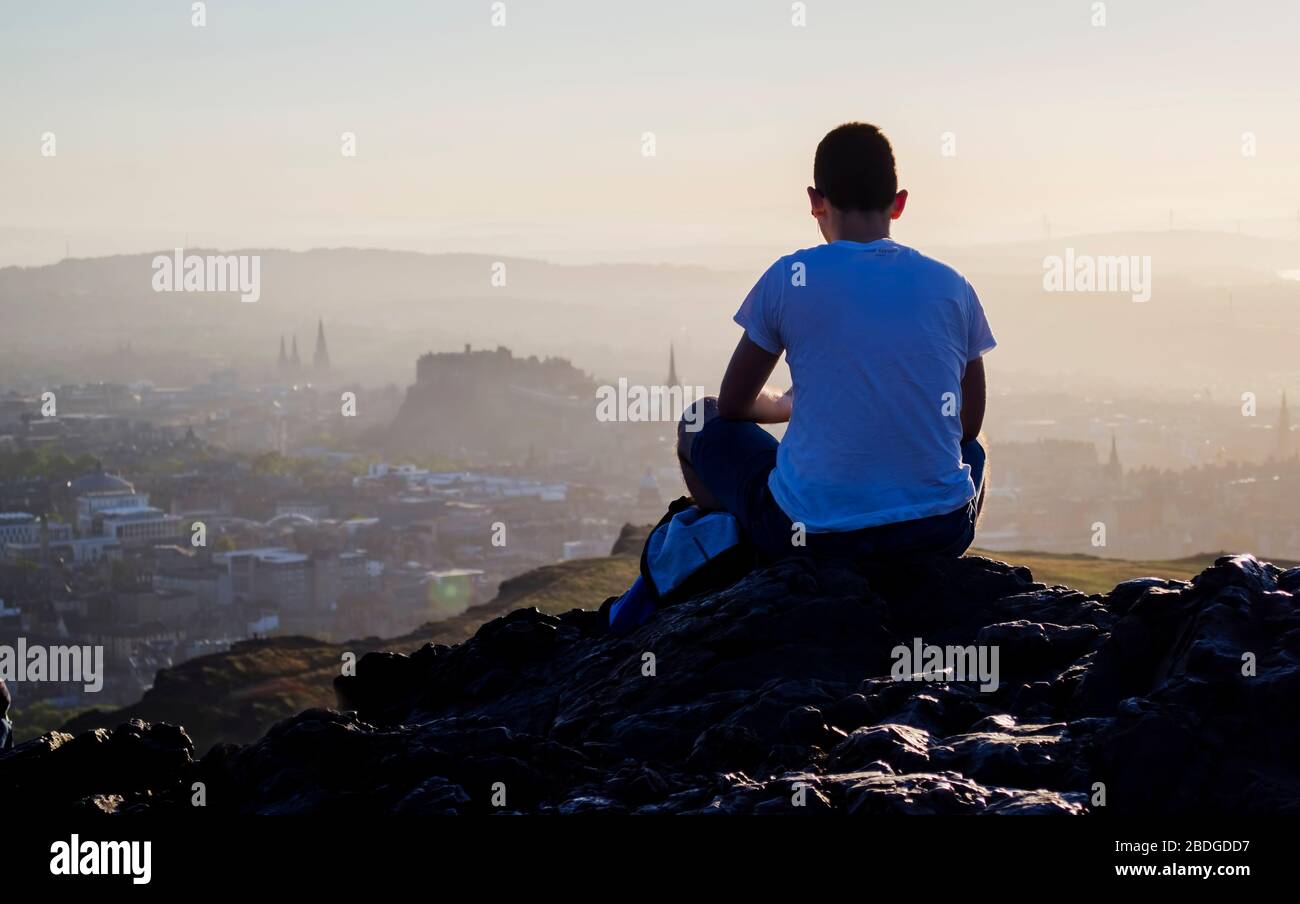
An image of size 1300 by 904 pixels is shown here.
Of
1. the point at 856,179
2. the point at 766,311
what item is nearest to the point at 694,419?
the point at 766,311

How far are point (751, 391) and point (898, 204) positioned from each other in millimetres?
1090

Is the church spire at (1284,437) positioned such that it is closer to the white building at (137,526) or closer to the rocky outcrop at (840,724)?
the white building at (137,526)

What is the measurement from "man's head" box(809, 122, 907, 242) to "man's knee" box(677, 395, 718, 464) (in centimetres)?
118

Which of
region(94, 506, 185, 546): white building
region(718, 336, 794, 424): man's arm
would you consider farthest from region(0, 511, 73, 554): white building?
region(718, 336, 794, 424): man's arm

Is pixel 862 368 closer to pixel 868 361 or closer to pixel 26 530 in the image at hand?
pixel 868 361

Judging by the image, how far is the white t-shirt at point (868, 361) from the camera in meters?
6.37

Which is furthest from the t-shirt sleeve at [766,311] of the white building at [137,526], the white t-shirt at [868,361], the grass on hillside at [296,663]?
the white building at [137,526]

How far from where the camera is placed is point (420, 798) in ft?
16.1

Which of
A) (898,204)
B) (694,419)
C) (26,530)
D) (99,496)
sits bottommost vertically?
(26,530)

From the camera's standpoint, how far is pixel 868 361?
20.9 ft

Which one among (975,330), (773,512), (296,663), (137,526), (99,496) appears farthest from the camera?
(99,496)
